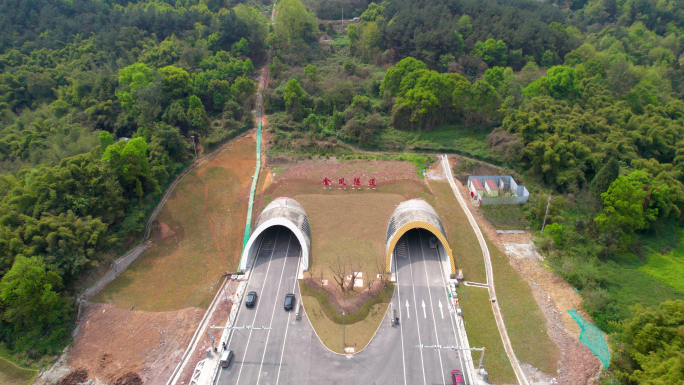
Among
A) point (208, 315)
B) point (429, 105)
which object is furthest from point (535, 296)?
point (429, 105)

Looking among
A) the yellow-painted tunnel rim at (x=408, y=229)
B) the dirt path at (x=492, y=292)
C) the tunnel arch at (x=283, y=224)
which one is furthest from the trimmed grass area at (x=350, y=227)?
the dirt path at (x=492, y=292)

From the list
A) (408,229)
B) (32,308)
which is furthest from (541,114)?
(32,308)

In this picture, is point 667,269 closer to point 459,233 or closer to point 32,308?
point 459,233

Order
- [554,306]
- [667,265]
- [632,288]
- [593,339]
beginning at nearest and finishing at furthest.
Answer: [593,339]
[554,306]
[632,288]
[667,265]

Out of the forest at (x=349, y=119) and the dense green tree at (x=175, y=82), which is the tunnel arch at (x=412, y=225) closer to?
the forest at (x=349, y=119)

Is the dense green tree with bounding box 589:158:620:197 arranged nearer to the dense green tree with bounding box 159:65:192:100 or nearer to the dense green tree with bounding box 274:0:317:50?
the dense green tree with bounding box 159:65:192:100
